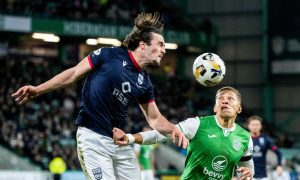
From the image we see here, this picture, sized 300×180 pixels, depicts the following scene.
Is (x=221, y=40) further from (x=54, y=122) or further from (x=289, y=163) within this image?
(x=54, y=122)

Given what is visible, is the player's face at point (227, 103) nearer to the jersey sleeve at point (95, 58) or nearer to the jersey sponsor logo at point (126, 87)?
the jersey sponsor logo at point (126, 87)

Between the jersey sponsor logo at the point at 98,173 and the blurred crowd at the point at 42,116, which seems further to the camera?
the blurred crowd at the point at 42,116

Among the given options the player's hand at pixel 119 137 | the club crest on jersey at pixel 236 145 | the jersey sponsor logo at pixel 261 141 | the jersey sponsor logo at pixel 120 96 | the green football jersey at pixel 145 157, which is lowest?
the green football jersey at pixel 145 157

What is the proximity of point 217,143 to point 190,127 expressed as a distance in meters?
0.33

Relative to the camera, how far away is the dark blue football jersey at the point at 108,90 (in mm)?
6949

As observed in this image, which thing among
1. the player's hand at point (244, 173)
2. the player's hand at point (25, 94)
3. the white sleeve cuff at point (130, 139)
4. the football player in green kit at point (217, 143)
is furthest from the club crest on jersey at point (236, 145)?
the player's hand at point (25, 94)

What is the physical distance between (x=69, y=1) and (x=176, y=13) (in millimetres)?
6630

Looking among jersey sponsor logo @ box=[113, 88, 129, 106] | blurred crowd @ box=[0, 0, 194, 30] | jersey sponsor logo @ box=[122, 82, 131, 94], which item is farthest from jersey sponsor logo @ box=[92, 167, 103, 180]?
blurred crowd @ box=[0, 0, 194, 30]

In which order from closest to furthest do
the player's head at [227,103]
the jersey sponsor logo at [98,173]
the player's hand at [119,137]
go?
the player's hand at [119,137], the jersey sponsor logo at [98,173], the player's head at [227,103]

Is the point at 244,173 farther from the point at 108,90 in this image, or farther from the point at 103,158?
the point at 108,90

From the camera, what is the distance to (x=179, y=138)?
21.8 feet

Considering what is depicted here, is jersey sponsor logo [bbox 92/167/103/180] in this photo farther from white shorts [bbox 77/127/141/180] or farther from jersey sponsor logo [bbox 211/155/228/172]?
jersey sponsor logo [bbox 211/155/228/172]

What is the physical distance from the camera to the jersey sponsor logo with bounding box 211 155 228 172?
7301 millimetres

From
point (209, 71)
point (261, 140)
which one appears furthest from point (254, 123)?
point (209, 71)
